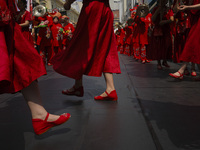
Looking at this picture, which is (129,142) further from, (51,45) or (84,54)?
(51,45)

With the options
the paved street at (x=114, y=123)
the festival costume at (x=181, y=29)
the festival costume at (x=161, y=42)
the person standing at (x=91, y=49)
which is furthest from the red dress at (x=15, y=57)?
the festival costume at (x=161, y=42)

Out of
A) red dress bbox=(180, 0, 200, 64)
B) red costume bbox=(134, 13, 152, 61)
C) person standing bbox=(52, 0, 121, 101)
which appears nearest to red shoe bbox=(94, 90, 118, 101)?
person standing bbox=(52, 0, 121, 101)

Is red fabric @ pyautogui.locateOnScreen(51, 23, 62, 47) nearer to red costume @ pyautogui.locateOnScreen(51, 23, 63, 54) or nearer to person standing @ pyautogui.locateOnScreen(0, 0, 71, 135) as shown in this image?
red costume @ pyautogui.locateOnScreen(51, 23, 63, 54)

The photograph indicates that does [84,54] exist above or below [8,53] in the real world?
below

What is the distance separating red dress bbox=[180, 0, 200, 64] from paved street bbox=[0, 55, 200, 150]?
0.74 m

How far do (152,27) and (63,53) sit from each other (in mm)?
3491

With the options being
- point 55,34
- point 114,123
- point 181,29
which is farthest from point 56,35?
point 114,123

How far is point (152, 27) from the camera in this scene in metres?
5.76

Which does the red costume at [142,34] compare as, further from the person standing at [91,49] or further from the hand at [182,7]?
the person standing at [91,49]

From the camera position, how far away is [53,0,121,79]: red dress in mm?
2672

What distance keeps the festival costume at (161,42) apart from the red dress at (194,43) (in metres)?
1.82

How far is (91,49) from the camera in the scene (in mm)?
2697

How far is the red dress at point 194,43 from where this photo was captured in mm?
3650

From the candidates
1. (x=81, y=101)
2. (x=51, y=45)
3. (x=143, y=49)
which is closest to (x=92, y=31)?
(x=81, y=101)
